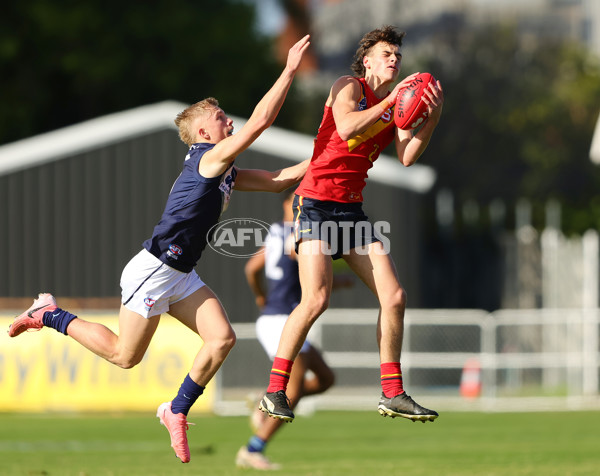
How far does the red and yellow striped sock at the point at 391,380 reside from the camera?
804 centimetres

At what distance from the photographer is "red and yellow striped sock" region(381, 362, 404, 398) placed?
26.4 feet

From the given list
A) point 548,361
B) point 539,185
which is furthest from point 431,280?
point 539,185

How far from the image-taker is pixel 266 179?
8.61 metres

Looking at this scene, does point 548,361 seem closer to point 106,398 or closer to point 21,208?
point 106,398

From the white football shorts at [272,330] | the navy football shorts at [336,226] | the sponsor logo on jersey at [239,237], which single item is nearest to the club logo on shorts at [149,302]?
the navy football shorts at [336,226]

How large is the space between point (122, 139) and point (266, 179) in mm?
14514

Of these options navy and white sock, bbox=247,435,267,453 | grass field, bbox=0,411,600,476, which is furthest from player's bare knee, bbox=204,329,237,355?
navy and white sock, bbox=247,435,267,453

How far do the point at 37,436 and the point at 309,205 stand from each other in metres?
7.73

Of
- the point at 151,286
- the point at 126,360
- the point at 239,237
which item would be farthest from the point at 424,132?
the point at 239,237

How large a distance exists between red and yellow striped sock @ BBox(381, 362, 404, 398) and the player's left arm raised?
1383mm

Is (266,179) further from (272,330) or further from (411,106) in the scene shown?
(272,330)

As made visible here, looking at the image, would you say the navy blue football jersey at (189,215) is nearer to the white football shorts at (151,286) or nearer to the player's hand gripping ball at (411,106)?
the white football shorts at (151,286)

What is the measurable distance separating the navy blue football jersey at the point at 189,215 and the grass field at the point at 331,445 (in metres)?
2.87

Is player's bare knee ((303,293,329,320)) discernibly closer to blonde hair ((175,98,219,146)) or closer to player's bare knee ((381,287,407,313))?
player's bare knee ((381,287,407,313))
